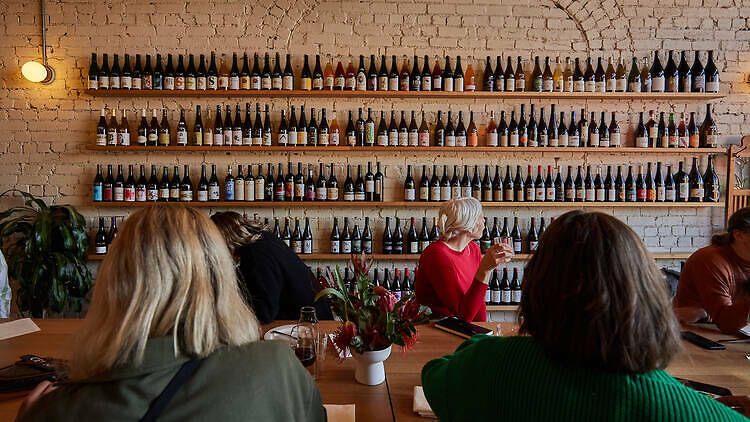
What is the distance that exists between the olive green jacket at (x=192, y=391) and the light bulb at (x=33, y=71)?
3.70 metres

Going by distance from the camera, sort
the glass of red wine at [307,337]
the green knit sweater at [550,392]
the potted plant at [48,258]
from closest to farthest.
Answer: the green knit sweater at [550,392], the glass of red wine at [307,337], the potted plant at [48,258]

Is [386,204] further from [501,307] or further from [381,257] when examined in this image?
[501,307]

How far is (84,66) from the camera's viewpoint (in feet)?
12.9

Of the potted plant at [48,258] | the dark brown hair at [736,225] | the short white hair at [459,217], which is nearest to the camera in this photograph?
the dark brown hair at [736,225]

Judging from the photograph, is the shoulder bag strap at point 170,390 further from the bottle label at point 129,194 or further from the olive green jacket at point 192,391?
the bottle label at point 129,194

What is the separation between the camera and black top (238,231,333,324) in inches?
96.7

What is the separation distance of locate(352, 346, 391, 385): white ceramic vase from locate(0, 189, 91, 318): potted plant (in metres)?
2.87

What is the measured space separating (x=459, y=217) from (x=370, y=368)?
1242 mm

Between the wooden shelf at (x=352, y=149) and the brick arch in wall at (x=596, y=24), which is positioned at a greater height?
the brick arch in wall at (x=596, y=24)

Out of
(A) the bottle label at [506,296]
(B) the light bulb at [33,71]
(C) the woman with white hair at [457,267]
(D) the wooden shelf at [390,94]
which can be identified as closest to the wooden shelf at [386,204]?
(A) the bottle label at [506,296]

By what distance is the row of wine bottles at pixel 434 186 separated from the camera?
3.91m

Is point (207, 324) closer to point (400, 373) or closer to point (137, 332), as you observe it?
point (137, 332)

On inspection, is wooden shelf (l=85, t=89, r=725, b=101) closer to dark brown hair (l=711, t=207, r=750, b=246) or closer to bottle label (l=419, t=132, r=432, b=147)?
bottle label (l=419, t=132, r=432, b=147)

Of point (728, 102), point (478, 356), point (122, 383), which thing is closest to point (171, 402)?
point (122, 383)
